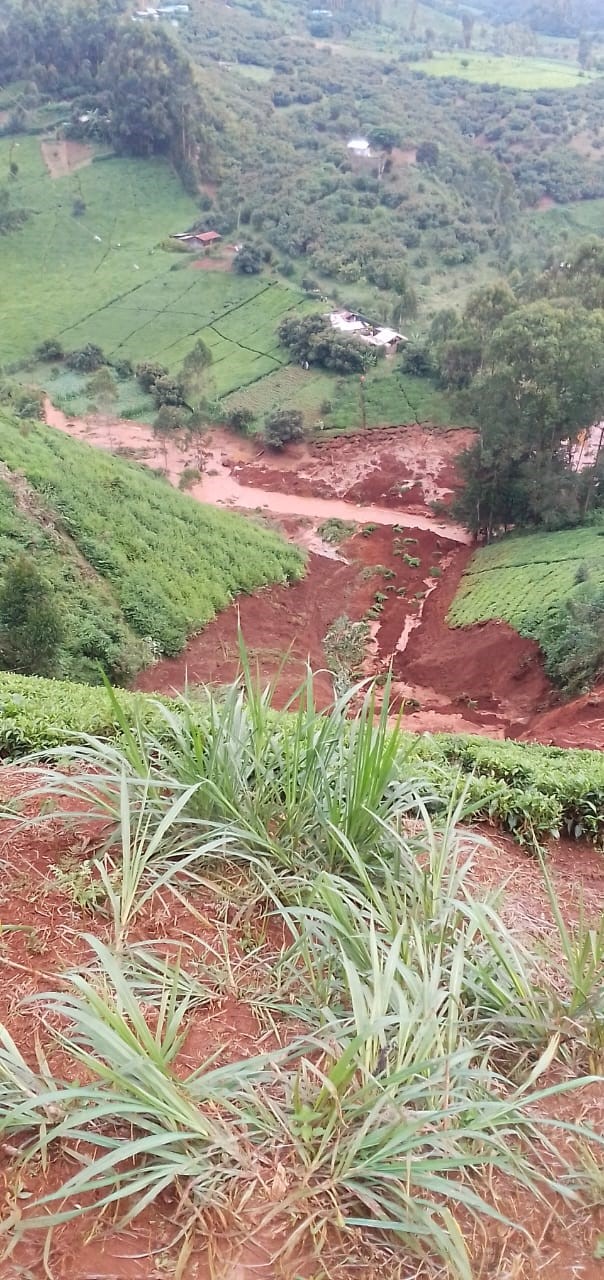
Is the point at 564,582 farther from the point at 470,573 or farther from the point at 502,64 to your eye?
the point at 502,64

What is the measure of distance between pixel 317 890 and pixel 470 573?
71.0 feet

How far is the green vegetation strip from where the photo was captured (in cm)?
474

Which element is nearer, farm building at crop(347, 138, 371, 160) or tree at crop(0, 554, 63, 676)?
tree at crop(0, 554, 63, 676)

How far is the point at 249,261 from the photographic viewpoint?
5259 cm

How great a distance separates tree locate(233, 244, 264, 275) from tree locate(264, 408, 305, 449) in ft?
65.8

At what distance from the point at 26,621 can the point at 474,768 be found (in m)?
8.60

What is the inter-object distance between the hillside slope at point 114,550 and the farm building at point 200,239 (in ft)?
134

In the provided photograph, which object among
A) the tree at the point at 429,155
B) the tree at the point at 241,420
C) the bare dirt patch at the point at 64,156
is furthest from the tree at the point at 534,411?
the bare dirt patch at the point at 64,156

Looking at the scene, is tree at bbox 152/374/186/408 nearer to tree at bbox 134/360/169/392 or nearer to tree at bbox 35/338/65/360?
tree at bbox 134/360/169/392

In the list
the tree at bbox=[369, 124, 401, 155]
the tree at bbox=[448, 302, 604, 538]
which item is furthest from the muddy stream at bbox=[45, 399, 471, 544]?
the tree at bbox=[369, 124, 401, 155]

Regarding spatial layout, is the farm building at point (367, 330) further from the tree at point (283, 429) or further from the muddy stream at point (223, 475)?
the muddy stream at point (223, 475)

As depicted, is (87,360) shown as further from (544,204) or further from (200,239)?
(544,204)

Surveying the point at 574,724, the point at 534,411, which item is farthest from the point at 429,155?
the point at 574,724

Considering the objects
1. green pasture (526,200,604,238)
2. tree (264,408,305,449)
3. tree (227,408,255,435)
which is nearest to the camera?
tree (264,408,305,449)
